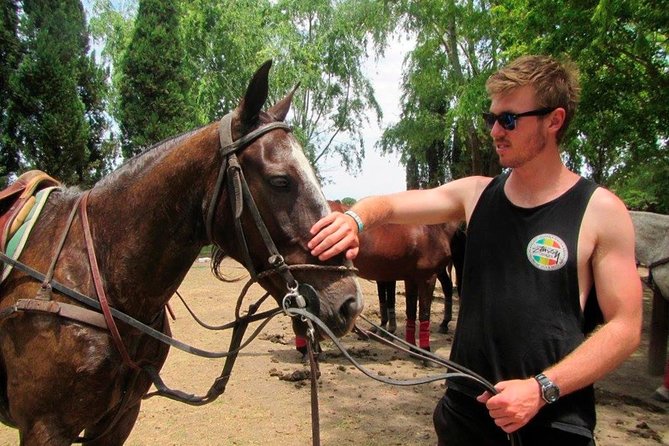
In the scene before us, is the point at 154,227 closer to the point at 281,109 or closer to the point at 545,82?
the point at 281,109

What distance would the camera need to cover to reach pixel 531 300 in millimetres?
1649

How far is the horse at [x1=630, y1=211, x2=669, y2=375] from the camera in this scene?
5.18 meters

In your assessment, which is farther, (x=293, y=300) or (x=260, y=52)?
(x=260, y=52)

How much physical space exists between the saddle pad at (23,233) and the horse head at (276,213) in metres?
0.92

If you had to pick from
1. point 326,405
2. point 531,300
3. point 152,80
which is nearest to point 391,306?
point 326,405

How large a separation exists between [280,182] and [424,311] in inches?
193

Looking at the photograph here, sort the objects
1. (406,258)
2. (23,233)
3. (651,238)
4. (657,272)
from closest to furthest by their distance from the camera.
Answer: (23,233) → (657,272) → (651,238) → (406,258)

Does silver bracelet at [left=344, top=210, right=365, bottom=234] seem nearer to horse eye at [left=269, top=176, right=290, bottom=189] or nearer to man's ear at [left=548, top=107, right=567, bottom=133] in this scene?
horse eye at [left=269, top=176, right=290, bottom=189]

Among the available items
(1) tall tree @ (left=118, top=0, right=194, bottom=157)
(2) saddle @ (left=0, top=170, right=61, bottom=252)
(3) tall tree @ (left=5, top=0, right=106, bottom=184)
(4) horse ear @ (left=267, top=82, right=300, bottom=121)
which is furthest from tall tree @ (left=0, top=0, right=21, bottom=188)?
(4) horse ear @ (left=267, top=82, right=300, bottom=121)

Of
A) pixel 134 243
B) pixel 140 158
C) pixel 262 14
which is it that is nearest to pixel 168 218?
pixel 134 243

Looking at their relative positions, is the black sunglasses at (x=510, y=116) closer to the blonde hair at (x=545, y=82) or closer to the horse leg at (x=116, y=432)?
the blonde hair at (x=545, y=82)

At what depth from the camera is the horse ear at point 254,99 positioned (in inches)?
72.2

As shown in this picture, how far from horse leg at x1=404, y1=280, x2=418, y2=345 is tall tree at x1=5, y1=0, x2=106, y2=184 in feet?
32.9

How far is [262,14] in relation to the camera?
21.8 metres
